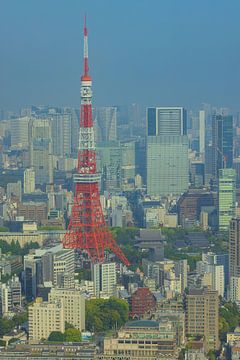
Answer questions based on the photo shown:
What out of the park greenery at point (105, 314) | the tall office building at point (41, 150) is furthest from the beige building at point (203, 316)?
the tall office building at point (41, 150)

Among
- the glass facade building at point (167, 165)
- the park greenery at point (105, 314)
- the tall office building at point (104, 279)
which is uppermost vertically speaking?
the glass facade building at point (167, 165)

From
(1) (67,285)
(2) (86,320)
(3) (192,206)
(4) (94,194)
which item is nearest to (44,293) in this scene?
(1) (67,285)

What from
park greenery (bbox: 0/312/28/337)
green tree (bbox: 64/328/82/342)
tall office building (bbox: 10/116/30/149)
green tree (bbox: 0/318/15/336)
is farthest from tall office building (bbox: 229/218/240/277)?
tall office building (bbox: 10/116/30/149)

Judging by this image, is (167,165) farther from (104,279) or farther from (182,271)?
(104,279)

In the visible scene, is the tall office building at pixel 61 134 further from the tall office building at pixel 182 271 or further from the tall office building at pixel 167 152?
the tall office building at pixel 182 271

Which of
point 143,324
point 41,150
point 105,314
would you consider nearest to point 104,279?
point 105,314

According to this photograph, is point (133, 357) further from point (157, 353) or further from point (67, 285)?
point (67, 285)

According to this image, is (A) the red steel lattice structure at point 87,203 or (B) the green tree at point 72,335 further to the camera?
(A) the red steel lattice structure at point 87,203
